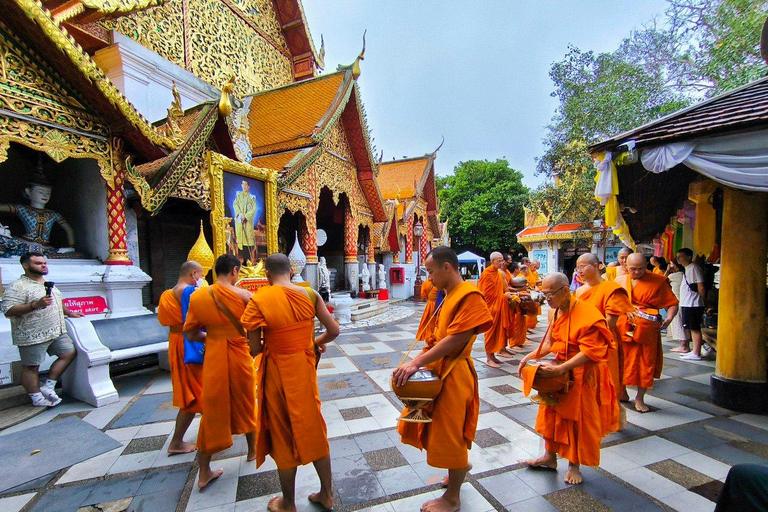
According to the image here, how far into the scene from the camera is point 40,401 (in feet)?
13.3

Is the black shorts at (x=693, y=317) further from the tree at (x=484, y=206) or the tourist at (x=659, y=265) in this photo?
the tree at (x=484, y=206)

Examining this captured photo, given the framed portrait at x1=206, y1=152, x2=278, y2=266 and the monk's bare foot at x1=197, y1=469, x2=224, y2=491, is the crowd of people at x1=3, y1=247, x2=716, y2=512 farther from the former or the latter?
the framed portrait at x1=206, y1=152, x2=278, y2=266

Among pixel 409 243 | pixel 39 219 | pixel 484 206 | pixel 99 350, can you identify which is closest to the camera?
pixel 99 350

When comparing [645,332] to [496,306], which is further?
[496,306]

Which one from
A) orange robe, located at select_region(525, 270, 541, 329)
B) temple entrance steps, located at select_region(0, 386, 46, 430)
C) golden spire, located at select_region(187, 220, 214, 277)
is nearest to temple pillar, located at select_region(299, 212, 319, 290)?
golden spire, located at select_region(187, 220, 214, 277)

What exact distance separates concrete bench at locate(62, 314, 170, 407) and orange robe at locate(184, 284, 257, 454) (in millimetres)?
2542

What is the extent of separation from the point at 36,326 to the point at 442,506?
458 centimetres

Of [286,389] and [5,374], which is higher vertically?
[286,389]

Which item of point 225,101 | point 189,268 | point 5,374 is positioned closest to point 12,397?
point 5,374

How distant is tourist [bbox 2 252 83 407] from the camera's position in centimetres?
381

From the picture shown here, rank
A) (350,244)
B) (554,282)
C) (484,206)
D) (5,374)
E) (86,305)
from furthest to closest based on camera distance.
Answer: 1. (484,206)
2. (350,244)
3. (86,305)
4. (5,374)
5. (554,282)

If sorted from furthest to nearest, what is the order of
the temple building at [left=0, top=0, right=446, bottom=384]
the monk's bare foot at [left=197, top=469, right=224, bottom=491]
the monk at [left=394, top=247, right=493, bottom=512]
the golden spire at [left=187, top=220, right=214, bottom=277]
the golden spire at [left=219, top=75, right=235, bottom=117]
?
the golden spire at [left=219, top=75, right=235, bottom=117] → the golden spire at [left=187, top=220, right=214, bottom=277] → the temple building at [left=0, top=0, right=446, bottom=384] → the monk's bare foot at [left=197, top=469, right=224, bottom=491] → the monk at [left=394, top=247, right=493, bottom=512]

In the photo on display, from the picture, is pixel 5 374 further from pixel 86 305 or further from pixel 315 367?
pixel 315 367

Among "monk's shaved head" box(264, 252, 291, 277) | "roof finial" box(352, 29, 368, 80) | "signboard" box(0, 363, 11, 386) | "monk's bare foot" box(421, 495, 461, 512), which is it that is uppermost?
"roof finial" box(352, 29, 368, 80)
